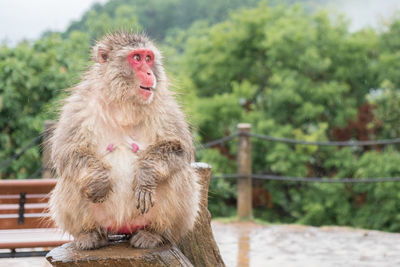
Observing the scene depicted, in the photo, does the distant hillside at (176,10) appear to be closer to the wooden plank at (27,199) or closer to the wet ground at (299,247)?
the wet ground at (299,247)

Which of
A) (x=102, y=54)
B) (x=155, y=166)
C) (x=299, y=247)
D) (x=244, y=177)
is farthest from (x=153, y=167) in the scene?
(x=244, y=177)

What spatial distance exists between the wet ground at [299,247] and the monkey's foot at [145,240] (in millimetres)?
2091

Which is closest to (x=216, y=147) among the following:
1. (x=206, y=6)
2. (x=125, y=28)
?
(x=125, y=28)

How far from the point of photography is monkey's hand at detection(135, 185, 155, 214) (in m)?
2.29

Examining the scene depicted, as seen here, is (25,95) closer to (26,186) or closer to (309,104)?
(26,186)

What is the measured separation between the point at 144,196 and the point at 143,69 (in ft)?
1.79

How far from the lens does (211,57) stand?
1516cm

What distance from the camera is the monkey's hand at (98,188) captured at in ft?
7.47

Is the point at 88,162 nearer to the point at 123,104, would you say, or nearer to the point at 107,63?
the point at 123,104

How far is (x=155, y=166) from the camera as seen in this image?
2336 mm

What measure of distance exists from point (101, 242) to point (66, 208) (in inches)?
9.1

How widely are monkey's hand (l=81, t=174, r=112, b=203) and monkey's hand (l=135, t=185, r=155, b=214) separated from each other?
0.41ft

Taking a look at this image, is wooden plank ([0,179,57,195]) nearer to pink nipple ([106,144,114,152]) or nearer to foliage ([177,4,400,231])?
pink nipple ([106,144,114,152])

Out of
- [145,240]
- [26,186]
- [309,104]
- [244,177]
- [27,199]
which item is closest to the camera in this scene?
[145,240]
